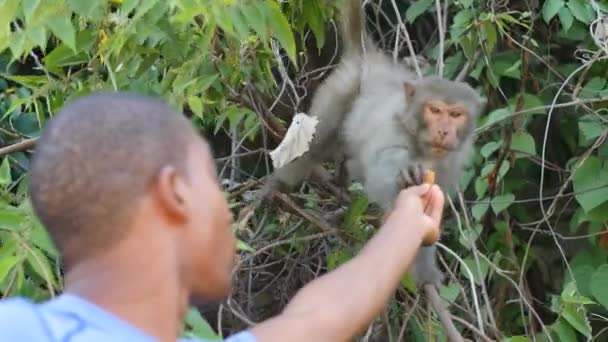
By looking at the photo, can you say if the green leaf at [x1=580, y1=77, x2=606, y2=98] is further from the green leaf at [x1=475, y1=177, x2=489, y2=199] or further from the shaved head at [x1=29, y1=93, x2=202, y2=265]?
the shaved head at [x1=29, y1=93, x2=202, y2=265]

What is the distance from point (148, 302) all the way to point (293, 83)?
11.1 ft

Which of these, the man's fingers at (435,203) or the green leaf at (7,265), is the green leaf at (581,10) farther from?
the green leaf at (7,265)

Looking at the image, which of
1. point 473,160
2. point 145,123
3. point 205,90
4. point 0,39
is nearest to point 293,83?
point 473,160

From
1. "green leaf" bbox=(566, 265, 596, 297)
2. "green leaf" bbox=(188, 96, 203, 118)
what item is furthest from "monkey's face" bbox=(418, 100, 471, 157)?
"green leaf" bbox=(188, 96, 203, 118)

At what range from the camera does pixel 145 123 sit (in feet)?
5.82

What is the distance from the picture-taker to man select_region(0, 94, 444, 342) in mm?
1718

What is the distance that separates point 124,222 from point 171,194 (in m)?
0.07

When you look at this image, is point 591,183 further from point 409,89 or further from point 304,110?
point 304,110

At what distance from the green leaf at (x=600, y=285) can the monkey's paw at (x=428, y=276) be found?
2.40 ft

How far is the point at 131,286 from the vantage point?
5.79 ft

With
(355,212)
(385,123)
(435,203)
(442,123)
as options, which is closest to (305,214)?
(355,212)

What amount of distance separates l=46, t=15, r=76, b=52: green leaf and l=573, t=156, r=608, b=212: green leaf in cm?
251

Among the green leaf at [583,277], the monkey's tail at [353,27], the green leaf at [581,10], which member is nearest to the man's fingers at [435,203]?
the monkey's tail at [353,27]

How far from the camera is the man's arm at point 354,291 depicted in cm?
216
